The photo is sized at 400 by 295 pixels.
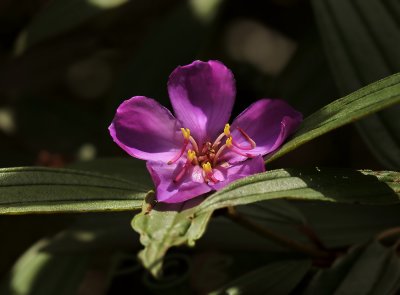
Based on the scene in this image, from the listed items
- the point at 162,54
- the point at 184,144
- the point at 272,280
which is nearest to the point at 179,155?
the point at 184,144

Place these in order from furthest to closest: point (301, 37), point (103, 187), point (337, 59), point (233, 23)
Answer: point (233, 23) → point (301, 37) → point (337, 59) → point (103, 187)

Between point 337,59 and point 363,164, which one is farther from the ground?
point 337,59

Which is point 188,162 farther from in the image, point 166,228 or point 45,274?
point 45,274

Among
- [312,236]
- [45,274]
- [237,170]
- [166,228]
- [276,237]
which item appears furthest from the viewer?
[45,274]

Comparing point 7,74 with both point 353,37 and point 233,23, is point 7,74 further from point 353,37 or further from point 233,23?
point 353,37

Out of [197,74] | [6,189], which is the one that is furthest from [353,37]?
[6,189]
